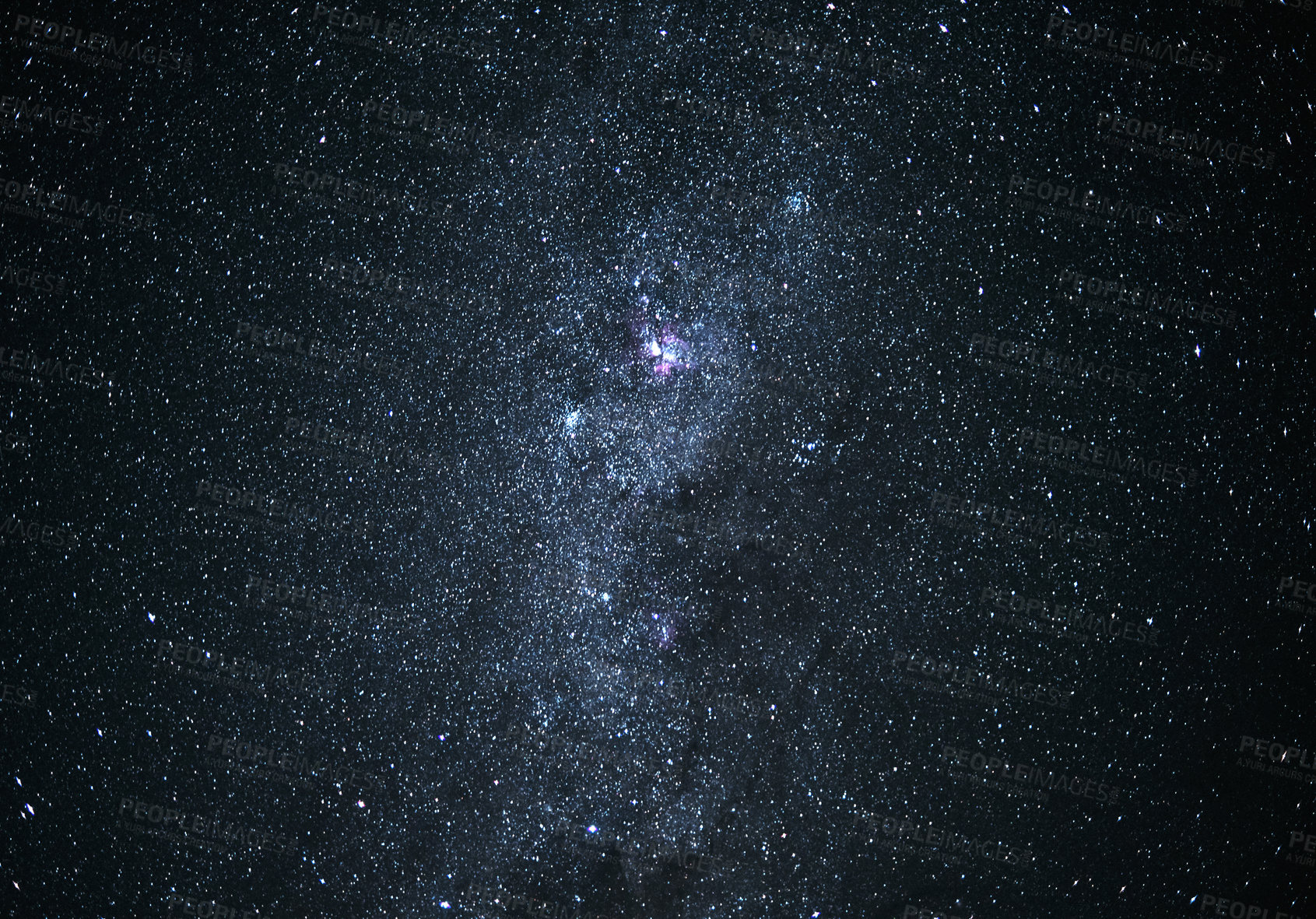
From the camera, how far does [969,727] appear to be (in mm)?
613

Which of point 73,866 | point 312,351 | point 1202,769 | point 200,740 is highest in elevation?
point 312,351

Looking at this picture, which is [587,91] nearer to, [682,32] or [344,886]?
[682,32]

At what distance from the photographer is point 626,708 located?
2.00ft

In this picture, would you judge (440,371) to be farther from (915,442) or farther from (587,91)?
(915,442)

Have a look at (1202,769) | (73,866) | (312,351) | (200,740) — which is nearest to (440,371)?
(312,351)

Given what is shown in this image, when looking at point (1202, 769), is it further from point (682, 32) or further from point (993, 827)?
point (682, 32)

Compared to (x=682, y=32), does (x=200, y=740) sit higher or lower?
lower

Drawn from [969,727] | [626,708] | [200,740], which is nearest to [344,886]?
[200,740]

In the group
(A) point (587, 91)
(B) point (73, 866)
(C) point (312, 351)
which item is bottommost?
(B) point (73, 866)

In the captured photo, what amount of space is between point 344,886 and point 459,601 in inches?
10.7

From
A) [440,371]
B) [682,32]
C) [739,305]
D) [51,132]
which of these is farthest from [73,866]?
[682,32]

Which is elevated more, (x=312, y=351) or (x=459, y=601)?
(x=312, y=351)

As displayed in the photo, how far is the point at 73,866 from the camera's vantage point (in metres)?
0.63

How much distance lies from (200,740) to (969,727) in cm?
68
